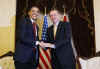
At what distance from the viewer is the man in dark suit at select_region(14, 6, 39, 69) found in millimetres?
1629

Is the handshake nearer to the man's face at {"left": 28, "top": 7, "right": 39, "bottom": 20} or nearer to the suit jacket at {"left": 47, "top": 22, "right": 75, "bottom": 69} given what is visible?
the suit jacket at {"left": 47, "top": 22, "right": 75, "bottom": 69}

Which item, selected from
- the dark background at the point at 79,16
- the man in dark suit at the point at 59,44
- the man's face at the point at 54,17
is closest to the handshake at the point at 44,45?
the man in dark suit at the point at 59,44

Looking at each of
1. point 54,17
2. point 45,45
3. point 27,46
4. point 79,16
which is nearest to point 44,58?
point 45,45

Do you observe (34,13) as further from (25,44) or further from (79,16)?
(79,16)

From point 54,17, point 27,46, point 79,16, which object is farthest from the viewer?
point 79,16

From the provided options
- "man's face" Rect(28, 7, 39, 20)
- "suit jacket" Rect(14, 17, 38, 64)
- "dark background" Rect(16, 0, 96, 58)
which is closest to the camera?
"suit jacket" Rect(14, 17, 38, 64)

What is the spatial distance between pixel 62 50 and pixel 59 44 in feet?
0.27

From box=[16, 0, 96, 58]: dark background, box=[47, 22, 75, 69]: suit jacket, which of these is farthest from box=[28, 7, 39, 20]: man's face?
box=[47, 22, 75, 69]: suit jacket

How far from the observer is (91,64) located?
1.85 metres

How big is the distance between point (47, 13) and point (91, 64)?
3.01ft

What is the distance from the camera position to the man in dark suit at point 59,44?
1687 millimetres

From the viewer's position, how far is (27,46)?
1646mm

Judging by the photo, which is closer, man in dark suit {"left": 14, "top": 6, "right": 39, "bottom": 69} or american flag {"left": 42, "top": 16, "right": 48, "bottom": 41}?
man in dark suit {"left": 14, "top": 6, "right": 39, "bottom": 69}

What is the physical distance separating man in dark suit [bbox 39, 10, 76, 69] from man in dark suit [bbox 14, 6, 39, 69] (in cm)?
13
